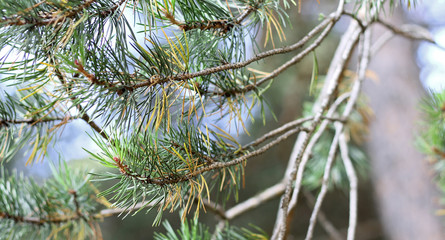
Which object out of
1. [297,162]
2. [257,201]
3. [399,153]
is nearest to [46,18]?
[297,162]

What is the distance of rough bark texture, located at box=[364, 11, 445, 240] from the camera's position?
3.81 ft

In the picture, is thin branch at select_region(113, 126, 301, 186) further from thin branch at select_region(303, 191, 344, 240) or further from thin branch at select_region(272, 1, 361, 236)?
thin branch at select_region(303, 191, 344, 240)

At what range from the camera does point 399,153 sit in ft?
4.09

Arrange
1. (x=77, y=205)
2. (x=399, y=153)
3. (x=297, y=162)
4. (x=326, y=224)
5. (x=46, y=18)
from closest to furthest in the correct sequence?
(x=46, y=18) < (x=297, y=162) < (x=77, y=205) < (x=326, y=224) < (x=399, y=153)

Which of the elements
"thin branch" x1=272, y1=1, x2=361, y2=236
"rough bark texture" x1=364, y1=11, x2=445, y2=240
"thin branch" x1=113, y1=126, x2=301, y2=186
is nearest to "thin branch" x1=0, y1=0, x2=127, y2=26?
"thin branch" x1=113, y1=126, x2=301, y2=186

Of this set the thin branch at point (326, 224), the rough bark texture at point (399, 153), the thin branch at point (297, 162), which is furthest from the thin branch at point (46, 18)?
the rough bark texture at point (399, 153)

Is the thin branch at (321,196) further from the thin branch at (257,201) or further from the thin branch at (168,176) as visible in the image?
the thin branch at (257,201)

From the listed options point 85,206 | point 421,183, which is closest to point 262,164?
point 421,183

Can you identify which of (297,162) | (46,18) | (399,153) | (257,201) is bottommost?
(399,153)

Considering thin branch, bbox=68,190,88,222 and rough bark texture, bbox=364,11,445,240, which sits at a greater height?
thin branch, bbox=68,190,88,222

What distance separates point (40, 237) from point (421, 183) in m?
1.07

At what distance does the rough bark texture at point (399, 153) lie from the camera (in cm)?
116

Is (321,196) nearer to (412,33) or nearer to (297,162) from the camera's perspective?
(297,162)

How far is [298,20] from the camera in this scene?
6.91 feet
